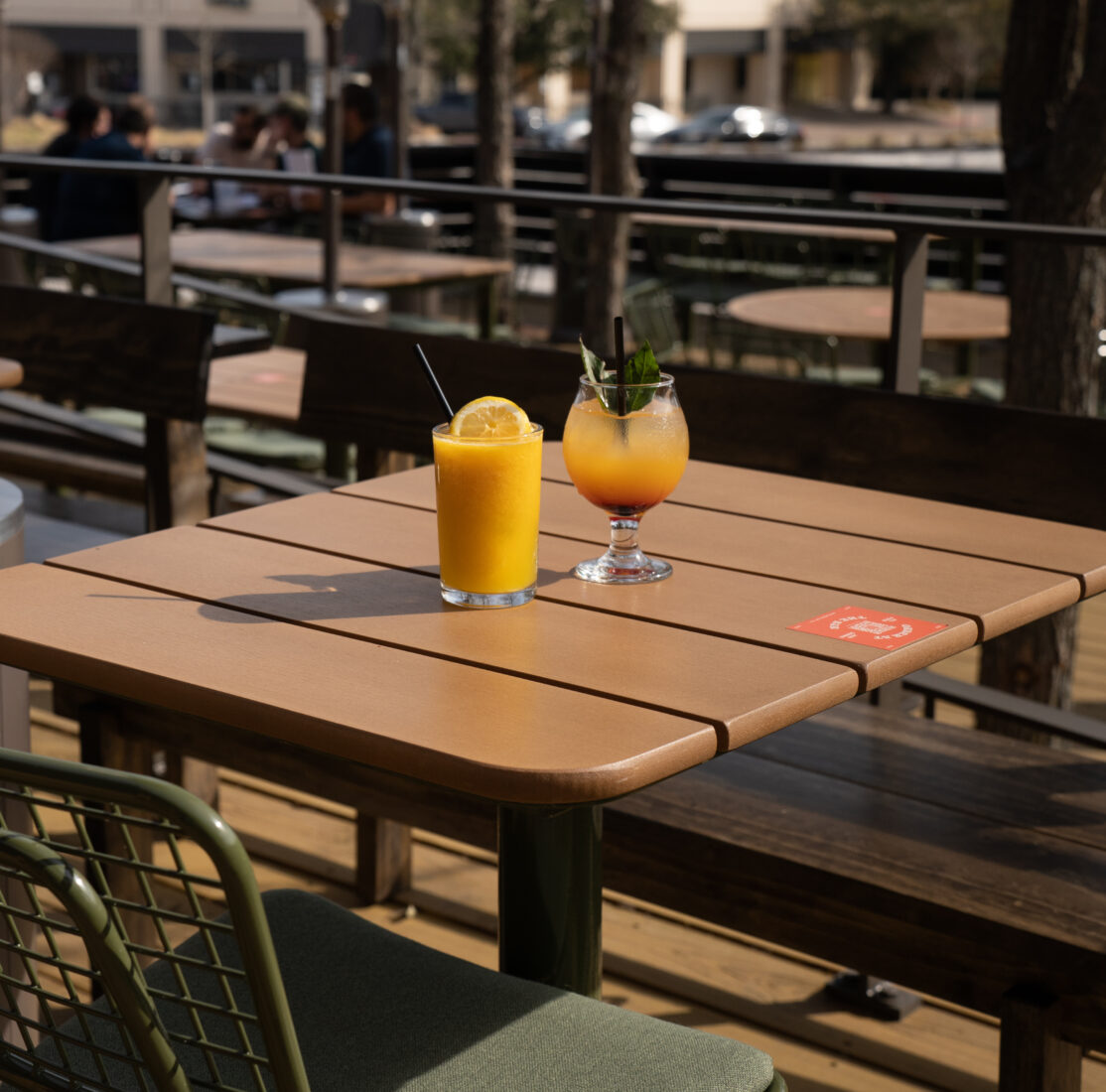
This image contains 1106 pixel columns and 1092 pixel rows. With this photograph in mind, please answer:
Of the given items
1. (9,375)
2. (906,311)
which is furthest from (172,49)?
(906,311)

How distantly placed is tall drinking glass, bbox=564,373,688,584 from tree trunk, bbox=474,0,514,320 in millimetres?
8281

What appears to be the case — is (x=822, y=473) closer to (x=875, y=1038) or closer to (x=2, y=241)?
(x=875, y=1038)

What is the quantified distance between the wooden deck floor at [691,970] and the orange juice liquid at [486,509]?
105 centimetres

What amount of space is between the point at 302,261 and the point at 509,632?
520 centimetres

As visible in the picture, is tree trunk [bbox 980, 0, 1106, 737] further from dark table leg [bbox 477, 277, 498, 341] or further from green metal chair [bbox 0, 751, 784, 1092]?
dark table leg [bbox 477, 277, 498, 341]

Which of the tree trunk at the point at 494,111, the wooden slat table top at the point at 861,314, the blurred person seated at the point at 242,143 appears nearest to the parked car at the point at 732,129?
the tree trunk at the point at 494,111

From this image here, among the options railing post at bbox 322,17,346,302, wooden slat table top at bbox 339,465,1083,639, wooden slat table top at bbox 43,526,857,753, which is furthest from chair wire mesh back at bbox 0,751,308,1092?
railing post at bbox 322,17,346,302

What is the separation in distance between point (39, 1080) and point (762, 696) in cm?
58

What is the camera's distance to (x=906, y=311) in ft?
7.70

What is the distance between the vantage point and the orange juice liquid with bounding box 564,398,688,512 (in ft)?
4.74

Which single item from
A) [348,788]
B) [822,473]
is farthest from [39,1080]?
[822,473]

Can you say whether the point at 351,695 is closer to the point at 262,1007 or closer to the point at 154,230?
the point at 262,1007

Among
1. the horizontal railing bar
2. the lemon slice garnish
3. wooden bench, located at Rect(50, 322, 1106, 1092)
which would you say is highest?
the horizontal railing bar

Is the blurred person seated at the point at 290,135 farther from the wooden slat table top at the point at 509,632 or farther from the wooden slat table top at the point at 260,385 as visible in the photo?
the wooden slat table top at the point at 509,632
